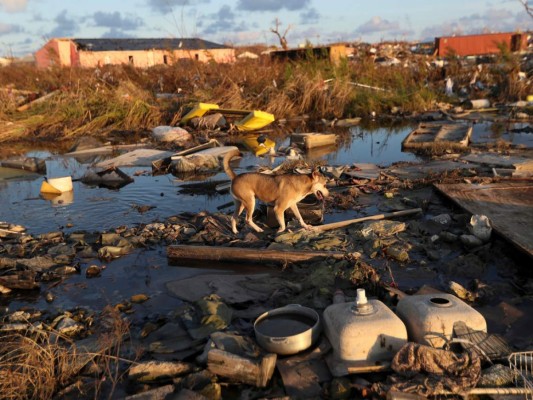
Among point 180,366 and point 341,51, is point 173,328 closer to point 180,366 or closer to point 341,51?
point 180,366

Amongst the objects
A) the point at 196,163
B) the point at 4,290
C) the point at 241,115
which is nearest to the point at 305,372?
the point at 4,290

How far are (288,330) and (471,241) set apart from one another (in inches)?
137

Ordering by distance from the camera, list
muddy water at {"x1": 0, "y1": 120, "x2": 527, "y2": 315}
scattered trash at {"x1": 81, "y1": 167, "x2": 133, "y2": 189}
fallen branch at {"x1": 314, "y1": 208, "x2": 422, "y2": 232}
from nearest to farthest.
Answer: muddy water at {"x1": 0, "y1": 120, "x2": 527, "y2": 315}
fallen branch at {"x1": 314, "y1": 208, "x2": 422, "y2": 232}
scattered trash at {"x1": 81, "y1": 167, "x2": 133, "y2": 189}

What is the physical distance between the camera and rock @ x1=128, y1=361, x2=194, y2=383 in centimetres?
396

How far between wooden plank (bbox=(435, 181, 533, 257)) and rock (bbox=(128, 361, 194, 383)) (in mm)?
4333

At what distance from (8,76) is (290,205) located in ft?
89.2

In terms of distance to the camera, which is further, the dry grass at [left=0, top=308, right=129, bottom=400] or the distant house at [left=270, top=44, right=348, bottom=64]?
the distant house at [left=270, top=44, right=348, bottom=64]

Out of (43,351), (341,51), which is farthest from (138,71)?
(43,351)

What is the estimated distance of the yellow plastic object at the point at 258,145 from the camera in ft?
48.1

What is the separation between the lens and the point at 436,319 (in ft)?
12.9

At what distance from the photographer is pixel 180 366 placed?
4035mm

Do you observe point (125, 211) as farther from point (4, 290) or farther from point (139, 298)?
point (139, 298)

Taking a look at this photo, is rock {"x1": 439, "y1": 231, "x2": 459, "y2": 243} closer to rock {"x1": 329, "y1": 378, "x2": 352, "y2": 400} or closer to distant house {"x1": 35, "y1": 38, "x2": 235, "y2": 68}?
rock {"x1": 329, "y1": 378, "x2": 352, "y2": 400}

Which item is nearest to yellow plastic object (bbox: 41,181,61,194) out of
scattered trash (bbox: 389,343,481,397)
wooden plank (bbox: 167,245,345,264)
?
wooden plank (bbox: 167,245,345,264)
